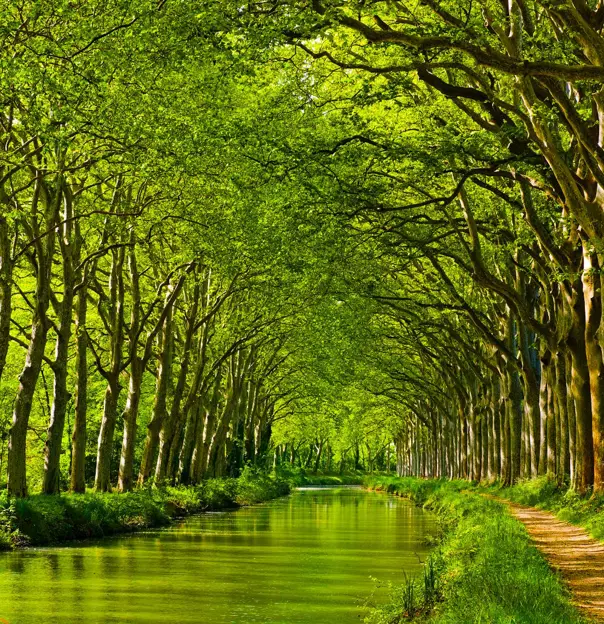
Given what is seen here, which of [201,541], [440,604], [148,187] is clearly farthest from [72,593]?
[148,187]

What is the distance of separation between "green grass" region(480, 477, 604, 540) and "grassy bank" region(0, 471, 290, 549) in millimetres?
10895

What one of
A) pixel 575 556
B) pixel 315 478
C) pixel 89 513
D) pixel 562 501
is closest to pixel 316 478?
pixel 315 478

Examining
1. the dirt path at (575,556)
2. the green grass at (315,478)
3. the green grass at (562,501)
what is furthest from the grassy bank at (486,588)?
the green grass at (315,478)

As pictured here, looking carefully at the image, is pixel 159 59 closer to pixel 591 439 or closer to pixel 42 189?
pixel 42 189

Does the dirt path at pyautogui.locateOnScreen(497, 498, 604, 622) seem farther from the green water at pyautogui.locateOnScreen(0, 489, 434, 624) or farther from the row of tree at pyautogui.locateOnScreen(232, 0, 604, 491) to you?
the green water at pyautogui.locateOnScreen(0, 489, 434, 624)

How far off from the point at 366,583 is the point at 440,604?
21.3 ft

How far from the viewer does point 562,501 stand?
25547mm

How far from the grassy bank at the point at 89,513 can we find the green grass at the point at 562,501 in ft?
35.7

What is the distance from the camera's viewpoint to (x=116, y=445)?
5919cm

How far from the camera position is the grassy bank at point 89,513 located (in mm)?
22422

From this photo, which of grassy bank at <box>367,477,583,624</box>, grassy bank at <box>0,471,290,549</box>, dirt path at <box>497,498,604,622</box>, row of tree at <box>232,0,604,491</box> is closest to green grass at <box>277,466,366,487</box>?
grassy bank at <box>0,471,290,549</box>

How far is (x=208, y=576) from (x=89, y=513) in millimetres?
8372

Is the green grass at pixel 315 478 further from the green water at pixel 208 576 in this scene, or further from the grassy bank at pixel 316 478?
the green water at pixel 208 576

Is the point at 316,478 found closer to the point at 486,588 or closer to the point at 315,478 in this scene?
the point at 315,478
